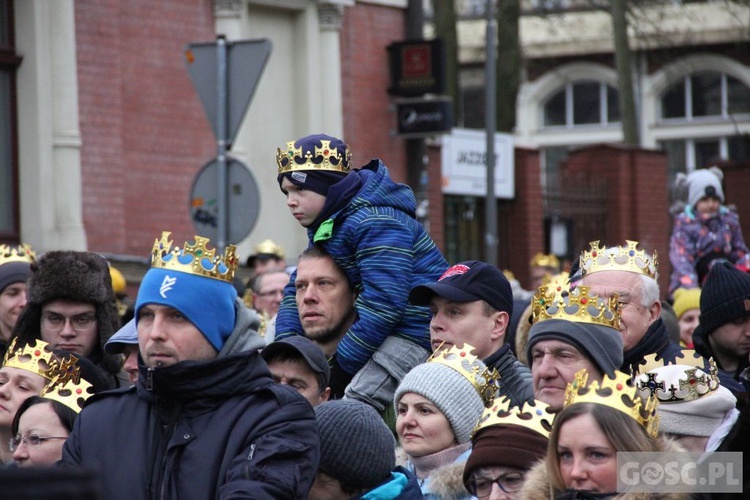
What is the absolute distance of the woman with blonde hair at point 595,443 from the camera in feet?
15.8

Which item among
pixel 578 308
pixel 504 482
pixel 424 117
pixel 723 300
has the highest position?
pixel 424 117

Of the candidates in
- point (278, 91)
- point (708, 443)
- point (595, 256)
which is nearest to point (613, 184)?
point (278, 91)

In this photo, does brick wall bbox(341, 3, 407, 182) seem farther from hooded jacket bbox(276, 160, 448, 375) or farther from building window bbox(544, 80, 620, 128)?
building window bbox(544, 80, 620, 128)

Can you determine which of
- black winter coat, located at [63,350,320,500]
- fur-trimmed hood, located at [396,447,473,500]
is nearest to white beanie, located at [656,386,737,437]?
fur-trimmed hood, located at [396,447,473,500]

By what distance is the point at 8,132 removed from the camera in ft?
52.0

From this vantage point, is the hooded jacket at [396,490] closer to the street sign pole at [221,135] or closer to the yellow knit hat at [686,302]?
the yellow knit hat at [686,302]

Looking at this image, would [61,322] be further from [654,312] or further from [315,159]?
[654,312]

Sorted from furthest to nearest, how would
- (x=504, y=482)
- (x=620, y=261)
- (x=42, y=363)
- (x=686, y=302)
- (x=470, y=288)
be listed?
(x=686, y=302)
(x=620, y=261)
(x=470, y=288)
(x=42, y=363)
(x=504, y=482)

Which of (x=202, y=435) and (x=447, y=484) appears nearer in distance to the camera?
(x=202, y=435)

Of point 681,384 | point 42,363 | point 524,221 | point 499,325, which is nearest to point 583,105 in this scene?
point 524,221

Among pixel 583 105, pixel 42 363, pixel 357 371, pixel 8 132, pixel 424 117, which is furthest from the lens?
pixel 583 105

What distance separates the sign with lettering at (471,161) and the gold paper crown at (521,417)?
51.1ft

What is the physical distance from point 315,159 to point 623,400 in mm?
2470

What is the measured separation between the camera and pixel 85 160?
16.1m
